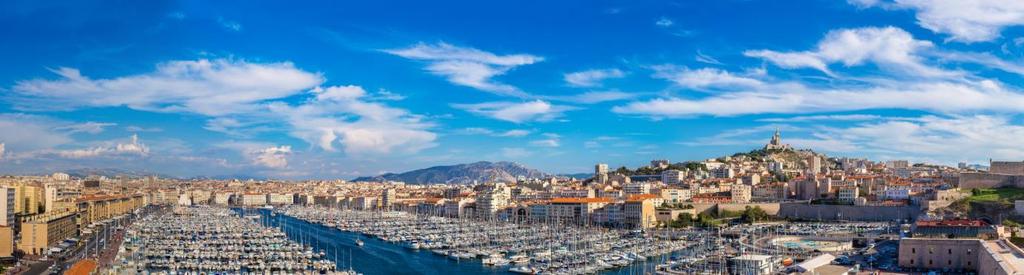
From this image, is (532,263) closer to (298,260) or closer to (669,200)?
(298,260)

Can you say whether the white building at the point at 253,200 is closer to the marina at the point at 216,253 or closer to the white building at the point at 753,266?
the marina at the point at 216,253

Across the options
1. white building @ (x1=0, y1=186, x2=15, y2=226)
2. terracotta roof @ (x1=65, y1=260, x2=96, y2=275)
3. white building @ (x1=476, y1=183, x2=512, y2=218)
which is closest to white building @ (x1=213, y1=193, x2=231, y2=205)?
white building @ (x1=476, y1=183, x2=512, y2=218)

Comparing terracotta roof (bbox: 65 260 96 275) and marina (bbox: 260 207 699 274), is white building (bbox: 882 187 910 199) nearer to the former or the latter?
marina (bbox: 260 207 699 274)

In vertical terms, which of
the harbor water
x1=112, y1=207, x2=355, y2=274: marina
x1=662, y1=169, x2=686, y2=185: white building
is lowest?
the harbor water

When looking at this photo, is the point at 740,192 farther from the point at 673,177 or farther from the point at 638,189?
the point at 673,177

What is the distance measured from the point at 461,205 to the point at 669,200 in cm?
1807

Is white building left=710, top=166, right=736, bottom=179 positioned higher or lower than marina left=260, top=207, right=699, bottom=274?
higher

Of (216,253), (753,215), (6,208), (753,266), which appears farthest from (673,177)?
(6,208)

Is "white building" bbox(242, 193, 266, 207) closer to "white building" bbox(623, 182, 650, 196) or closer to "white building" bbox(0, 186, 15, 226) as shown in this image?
"white building" bbox(623, 182, 650, 196)

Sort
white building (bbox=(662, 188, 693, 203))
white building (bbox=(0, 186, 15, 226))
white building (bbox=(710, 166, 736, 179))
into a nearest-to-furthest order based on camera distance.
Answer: white building (bbox=(0, 186, 15, 226)) → white building (bbox=(662, 188, 693, 203)) → white building (bbox=(710, 166, 736, 179))

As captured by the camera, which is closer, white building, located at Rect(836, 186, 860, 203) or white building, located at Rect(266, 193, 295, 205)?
white building, located at Rect(836, 186, 860, 203)

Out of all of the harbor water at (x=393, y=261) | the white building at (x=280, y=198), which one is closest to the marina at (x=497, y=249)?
the harbor water at (x=393, y=261)

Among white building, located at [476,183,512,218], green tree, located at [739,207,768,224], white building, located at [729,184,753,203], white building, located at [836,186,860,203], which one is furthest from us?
white building, located at [476,183,512,218]

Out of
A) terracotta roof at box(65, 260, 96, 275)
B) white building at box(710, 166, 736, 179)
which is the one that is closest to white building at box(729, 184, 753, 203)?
white building at box(710, 166, 736, 179)
